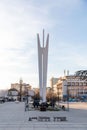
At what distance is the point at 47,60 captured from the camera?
6400cm

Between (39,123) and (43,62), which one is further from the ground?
(43,62)

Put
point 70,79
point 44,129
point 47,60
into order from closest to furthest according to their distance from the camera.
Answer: point 44,129 → point 47,60 → point 70,79

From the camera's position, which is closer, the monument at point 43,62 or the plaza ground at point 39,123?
the plaza ground at point 39,123

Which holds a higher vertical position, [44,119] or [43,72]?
[43,72]

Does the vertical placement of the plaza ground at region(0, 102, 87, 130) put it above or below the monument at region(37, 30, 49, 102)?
Result: below

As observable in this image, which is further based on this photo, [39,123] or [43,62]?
[43,62]

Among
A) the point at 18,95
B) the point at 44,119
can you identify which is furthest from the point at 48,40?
the point at 18,95

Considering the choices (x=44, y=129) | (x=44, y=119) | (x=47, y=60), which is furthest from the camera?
(x=47, y=60)

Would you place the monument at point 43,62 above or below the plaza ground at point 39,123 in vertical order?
above

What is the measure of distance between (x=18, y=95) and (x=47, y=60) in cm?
7732

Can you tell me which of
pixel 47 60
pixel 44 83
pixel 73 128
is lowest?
pixel 73 128

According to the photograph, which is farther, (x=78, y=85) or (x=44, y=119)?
(x=78, y=85)

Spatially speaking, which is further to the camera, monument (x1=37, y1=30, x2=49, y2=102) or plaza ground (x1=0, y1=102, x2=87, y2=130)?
monument (x1=37, y1=30, x2=49, y2=102)

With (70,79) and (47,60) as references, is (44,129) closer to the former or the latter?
(47,60)
